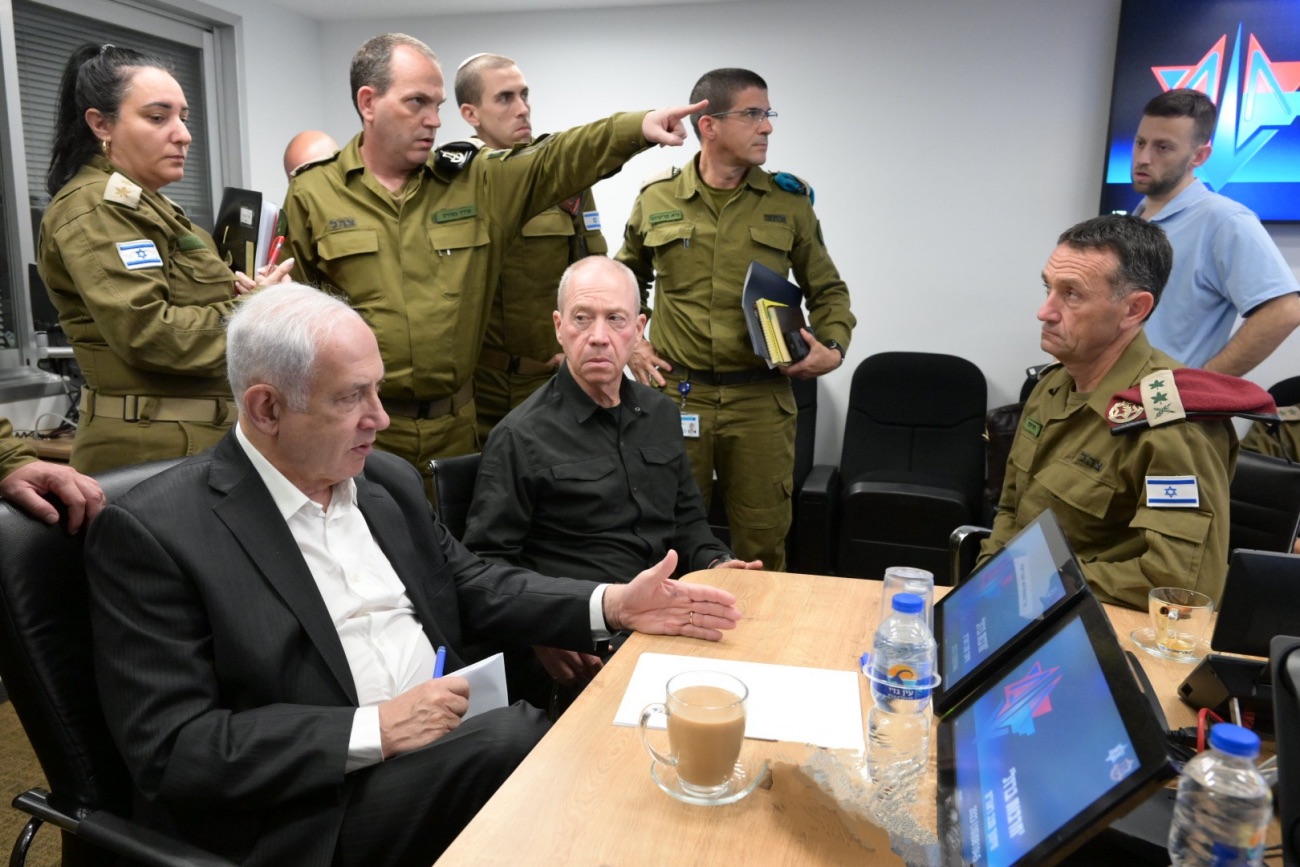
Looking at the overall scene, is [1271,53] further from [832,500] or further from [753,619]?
[753,619]

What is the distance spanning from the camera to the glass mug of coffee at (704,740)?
1.04 meters

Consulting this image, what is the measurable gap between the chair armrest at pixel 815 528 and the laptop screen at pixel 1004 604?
7.36ft

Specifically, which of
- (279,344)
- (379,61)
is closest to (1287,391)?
(379,61)

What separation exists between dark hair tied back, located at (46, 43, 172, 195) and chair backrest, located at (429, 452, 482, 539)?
1230 millimetres

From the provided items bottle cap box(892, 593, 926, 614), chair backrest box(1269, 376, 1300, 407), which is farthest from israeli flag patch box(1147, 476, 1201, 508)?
chair backrest box(1269, 376, 1300, 407)

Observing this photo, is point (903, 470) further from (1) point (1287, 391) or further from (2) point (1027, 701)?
(2) point (1027, 701)

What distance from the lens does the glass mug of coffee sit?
1038 millimetres

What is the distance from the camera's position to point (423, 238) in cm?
259

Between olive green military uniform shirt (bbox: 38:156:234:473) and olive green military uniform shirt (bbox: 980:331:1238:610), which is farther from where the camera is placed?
olive green military uniform shirt (bbox: 38:156:234:473)

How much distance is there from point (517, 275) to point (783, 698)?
2.11m

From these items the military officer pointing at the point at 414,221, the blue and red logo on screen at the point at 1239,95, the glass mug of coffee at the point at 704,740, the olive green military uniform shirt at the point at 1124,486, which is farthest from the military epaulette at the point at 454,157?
the blue and red logo on screen at the point at 1239,95

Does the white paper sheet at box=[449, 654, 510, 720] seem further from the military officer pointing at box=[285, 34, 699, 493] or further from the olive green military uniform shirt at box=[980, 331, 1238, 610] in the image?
the military officer pointing at box=[285, 34, 699, 493]

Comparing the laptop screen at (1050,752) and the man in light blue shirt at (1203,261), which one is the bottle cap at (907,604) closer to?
the laptop screen at (1050,752)

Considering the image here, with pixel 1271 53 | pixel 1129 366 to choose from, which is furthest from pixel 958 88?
pixel 1129 366
